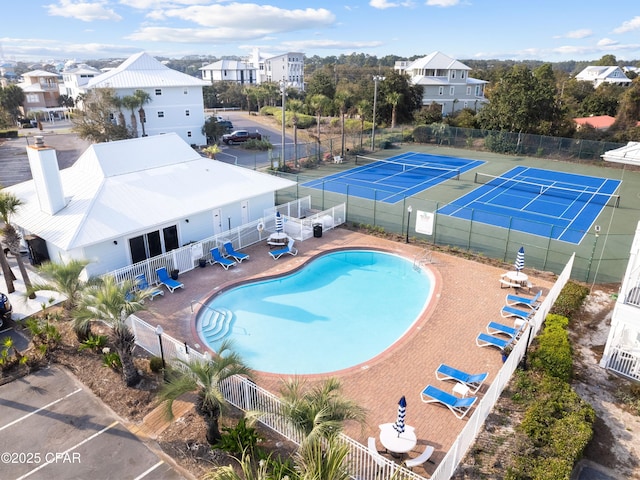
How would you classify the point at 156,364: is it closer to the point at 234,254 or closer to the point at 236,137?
the point at 234,254

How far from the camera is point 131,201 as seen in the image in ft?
59.8

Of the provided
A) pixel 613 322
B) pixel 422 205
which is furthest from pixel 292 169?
pixel 613 322

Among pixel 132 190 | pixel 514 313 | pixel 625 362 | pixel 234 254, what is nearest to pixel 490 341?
pixel 514 313

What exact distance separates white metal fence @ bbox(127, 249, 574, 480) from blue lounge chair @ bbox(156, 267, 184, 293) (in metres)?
3.60

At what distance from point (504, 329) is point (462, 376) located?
10.4ft

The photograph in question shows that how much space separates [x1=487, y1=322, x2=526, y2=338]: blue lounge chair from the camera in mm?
14039

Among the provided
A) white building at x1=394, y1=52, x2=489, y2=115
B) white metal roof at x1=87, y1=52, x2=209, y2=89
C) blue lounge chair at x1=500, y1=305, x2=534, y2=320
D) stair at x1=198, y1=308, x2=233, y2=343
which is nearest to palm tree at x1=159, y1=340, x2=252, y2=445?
stair at x1=198, y1=308, x2=233, y2=343

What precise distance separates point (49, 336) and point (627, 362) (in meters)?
17.6

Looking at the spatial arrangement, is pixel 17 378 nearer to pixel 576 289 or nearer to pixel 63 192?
pixel 63 192

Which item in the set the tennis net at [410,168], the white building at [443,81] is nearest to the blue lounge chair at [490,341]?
the tennis net at [410,168]

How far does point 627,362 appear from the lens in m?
12.7

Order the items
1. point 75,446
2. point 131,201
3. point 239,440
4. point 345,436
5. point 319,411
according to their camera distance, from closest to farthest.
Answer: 1. point 319,411
2. point 345,436
3. point 239,440
4. point 75,446
5. point 131,201

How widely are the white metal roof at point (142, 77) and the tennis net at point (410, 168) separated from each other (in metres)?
17.9

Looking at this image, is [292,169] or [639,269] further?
[292,169]
